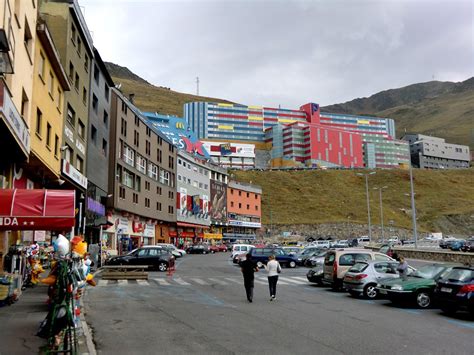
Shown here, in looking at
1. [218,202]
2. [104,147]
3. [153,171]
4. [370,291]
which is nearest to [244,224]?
[218,202]

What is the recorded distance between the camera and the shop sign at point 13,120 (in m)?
13.4

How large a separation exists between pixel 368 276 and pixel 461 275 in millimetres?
4309

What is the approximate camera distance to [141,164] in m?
59.1

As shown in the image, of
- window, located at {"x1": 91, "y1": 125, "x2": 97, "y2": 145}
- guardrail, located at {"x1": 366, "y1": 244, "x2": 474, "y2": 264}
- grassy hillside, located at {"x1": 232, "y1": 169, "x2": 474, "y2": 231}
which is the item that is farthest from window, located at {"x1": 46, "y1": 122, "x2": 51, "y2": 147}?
grassy hillside, located at {"x1": 232, "y1": 169, "x2": 474, "y2": 231}

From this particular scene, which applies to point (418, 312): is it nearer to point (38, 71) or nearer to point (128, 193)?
point (38, 71)

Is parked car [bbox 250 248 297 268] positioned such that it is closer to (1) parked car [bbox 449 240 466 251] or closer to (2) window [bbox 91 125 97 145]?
(2) window [bbox 91 125 97 145]

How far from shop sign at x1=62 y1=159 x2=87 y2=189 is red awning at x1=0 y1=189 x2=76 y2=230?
51.7ft

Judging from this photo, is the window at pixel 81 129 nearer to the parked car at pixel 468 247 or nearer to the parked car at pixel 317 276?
the parked car at pixel 317 276

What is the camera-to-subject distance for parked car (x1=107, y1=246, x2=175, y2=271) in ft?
104

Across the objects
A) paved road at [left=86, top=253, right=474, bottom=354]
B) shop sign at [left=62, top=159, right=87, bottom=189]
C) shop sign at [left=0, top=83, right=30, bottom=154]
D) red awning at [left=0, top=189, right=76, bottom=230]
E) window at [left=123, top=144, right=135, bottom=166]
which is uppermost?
window at [left=123, top=144, right=135, bottom=166]

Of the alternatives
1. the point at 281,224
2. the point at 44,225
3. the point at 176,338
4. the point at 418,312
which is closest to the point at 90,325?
the point at 176,338

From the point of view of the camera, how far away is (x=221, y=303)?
51.1 ft

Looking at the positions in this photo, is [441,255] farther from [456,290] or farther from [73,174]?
[73,174]

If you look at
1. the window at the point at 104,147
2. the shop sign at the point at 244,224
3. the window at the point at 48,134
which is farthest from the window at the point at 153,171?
the window at the point at 48,134
